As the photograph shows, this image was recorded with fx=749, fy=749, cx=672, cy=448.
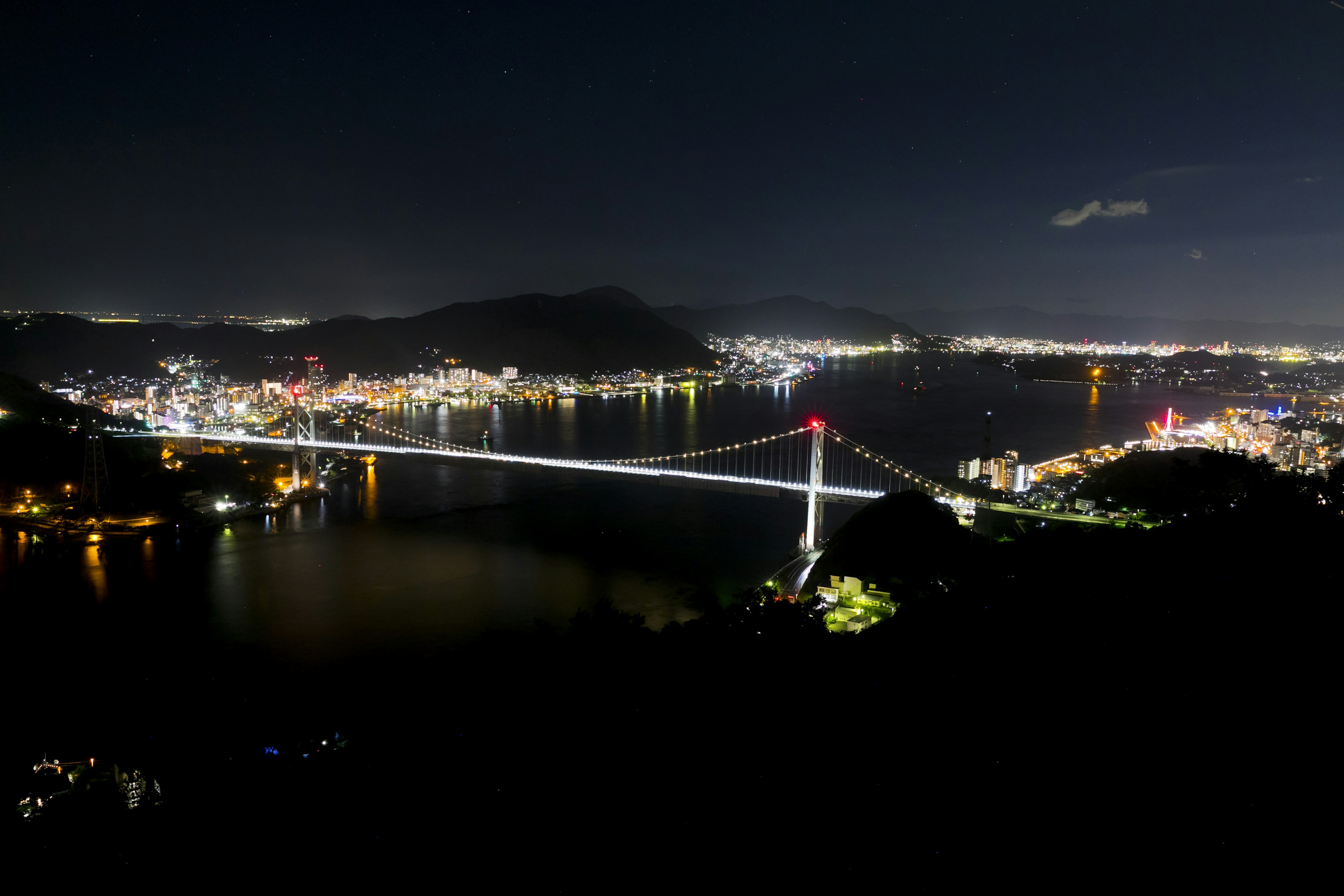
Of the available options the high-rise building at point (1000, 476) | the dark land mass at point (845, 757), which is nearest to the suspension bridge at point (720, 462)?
the high-rise building at point (1000, 476)

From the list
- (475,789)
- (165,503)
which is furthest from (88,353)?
(475,789)

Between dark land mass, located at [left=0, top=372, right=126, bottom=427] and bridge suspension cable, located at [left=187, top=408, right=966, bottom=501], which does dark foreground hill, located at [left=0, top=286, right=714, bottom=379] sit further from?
bridge suspension cable, located at [left=187, top=408, right=966, bottom=501]

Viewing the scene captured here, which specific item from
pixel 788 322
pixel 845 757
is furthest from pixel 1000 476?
pixel 788 322

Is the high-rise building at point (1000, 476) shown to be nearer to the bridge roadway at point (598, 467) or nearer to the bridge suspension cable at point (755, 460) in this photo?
the bridge suspension cable at point (755, 460)

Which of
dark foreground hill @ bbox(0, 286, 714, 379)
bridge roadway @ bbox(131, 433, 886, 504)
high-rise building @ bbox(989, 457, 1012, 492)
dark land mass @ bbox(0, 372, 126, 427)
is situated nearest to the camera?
bridge roadway @ bbox(131, 433, 886, 504)

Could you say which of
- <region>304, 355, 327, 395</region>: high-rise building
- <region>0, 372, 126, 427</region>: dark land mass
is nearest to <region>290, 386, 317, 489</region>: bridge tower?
<region>0, 372, 126, 427</region>: dark land mass

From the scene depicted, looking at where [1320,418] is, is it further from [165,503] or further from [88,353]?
[88,353]
